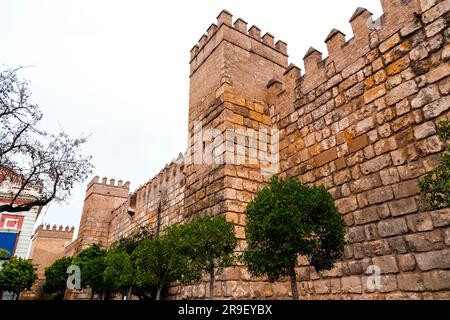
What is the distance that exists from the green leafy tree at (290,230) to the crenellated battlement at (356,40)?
10.4 feet

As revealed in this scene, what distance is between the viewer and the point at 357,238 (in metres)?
5.35

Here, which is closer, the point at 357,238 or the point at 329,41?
the point at 357,238

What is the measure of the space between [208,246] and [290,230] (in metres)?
1.66

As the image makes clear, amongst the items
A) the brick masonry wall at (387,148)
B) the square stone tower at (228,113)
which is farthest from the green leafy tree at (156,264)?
the brick masonry wall at (387,148)

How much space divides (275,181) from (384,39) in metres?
3.44

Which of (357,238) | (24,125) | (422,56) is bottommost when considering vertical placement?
(357,238)

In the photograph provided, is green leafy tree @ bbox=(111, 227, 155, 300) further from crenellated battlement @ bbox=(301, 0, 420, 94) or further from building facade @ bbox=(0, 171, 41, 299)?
building facade @ bbox=(0, 171, 41, 299)

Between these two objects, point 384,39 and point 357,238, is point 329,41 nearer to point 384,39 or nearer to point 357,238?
point 384,39

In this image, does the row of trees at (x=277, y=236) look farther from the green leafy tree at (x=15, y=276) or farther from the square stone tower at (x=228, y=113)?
the green leafy tree at (x=15, y=276)

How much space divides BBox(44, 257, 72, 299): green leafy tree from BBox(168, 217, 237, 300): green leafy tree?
18544mm

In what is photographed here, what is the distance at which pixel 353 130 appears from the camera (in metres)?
5.88
